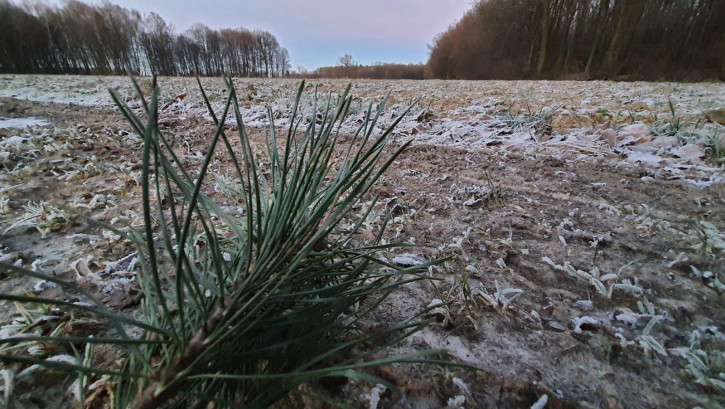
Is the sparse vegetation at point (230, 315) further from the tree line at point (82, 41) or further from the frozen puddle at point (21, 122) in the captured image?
the tree line at point (82, 41)

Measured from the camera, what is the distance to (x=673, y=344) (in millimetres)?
770

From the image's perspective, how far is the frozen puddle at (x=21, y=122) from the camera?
3070 mm

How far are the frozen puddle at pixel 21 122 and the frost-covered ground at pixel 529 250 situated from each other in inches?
23.3

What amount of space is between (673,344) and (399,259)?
0.76m

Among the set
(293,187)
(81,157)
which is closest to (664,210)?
(293,187)

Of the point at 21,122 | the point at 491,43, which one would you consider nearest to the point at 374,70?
the point at 491,43

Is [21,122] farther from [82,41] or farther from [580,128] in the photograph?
[82,41]

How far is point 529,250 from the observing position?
1.17 metres

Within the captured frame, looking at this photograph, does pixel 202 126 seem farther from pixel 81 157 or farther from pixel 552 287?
pixel 552 287

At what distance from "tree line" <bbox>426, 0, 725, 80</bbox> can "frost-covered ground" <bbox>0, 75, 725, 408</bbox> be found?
48.3ft

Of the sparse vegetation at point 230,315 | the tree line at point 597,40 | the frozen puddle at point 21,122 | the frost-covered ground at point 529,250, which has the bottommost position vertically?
the frost-covered ground at point 529,250

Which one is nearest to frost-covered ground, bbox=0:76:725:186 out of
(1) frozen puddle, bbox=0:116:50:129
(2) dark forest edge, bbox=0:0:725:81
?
(1) frozen puddle, bbox=0:116:50:129

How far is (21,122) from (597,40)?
70.0ft

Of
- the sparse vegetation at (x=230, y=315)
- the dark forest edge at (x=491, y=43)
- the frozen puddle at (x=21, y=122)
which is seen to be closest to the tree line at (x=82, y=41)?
the dark forest edge at (x=491, y=43)
